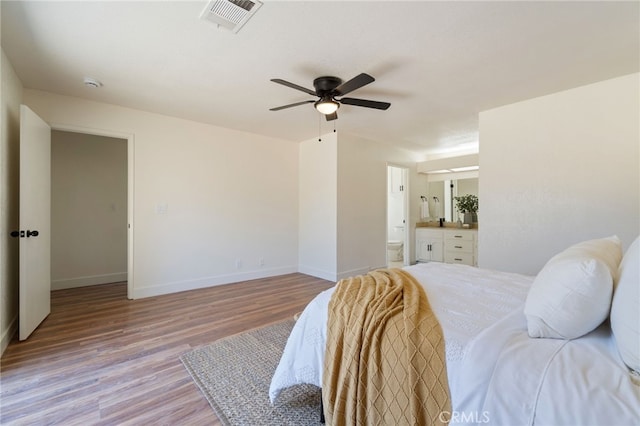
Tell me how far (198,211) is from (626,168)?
4781 mm

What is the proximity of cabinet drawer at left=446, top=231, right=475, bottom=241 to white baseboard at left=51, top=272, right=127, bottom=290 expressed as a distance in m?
5.67

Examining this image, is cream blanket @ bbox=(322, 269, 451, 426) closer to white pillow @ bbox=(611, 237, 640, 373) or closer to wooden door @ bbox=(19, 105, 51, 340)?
white pillow @ bbox=(611, 237, 640, 373)

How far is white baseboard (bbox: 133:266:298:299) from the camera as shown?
11.9 ft

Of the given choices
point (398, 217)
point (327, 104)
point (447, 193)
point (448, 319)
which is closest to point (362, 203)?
point (398, 217)

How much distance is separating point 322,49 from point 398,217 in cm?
481

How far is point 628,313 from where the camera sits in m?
0.87

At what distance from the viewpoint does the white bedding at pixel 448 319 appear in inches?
43.6

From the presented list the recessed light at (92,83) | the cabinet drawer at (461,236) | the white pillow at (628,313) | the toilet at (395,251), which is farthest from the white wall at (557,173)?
the recessed light at (92,83)

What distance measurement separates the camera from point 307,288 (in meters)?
4.02

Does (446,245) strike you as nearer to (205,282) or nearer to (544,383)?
(205,282)

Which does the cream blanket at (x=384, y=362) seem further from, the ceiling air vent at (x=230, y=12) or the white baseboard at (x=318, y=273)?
the white baseboard at (x=318, y=273)

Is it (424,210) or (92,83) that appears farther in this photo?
(424,210)

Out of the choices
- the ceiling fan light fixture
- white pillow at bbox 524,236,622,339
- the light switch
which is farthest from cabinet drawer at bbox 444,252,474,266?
the light switch

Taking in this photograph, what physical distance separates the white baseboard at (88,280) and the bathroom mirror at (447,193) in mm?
5906
